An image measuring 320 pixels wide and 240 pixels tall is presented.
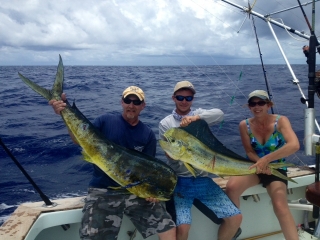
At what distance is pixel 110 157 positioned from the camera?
2160mm

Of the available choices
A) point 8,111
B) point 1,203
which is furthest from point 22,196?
point 8,111

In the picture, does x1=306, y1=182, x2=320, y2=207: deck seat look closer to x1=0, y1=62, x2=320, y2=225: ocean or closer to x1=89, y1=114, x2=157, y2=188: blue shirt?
x1=0, y1=62, x2=320, y2=225: ocean

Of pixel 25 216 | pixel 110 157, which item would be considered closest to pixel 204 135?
pixel 110 157

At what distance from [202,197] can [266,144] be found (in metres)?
0.72

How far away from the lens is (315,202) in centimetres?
245

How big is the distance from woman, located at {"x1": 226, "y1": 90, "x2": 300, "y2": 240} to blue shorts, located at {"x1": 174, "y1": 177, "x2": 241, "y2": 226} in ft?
0.64

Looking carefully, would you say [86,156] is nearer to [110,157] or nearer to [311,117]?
[110,157]

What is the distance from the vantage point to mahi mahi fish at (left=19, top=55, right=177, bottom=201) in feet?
7.02

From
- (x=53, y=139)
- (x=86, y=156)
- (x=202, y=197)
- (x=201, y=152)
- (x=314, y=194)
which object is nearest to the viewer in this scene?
(x=86, y=156)

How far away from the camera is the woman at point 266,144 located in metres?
2.60

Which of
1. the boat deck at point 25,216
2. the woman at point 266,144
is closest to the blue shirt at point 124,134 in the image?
the boat deck at point 25,216

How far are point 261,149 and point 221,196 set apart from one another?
0.54 meters

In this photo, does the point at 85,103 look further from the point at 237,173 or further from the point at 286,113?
the point at 237,173

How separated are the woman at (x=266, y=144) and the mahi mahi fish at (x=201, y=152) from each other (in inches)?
12.0
